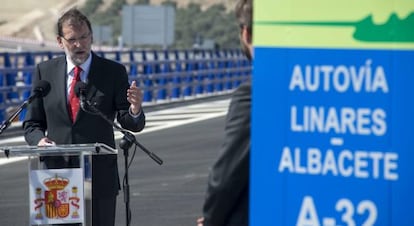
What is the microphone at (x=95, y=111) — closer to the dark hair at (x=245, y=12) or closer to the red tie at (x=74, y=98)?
the red tie at (x=74, y=98)

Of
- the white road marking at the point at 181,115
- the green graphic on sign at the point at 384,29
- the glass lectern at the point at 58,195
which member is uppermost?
the green graphic on sign at the point at 384,29

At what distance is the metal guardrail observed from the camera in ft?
78.9

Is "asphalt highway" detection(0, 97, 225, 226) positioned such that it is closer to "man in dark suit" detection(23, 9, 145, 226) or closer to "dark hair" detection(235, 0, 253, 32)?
"man in dark suit" detection(23, 9, 145, 226)

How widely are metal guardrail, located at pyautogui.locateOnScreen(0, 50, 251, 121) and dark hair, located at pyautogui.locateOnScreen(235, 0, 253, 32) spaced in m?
19.0

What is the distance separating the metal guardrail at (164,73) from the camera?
24.0 meters

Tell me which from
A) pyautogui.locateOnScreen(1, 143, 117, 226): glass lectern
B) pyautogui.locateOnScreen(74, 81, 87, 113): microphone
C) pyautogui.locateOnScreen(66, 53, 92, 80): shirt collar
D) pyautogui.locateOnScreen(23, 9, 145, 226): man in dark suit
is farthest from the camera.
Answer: pyautogui.locateOnScreen(66, 53, 92, 80): shirt collar

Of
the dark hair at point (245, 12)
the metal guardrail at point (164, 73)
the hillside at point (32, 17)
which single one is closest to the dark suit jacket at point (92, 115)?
the dark hair at point (245, 12)

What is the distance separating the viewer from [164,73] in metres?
33.2

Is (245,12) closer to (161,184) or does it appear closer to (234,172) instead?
(234,172)

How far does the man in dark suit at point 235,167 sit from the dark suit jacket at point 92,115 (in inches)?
97.7

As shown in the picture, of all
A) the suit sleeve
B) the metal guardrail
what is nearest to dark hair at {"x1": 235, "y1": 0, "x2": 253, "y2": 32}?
the suit sleeve

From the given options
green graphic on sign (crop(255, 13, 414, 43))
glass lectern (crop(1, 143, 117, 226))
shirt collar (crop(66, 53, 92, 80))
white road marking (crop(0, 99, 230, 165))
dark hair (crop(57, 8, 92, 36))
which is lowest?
white road marking (crop(0, 99, 230, 165))

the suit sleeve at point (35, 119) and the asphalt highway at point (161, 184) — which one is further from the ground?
the suit sleeve at point (35, 119)

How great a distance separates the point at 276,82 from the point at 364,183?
0.39 m
